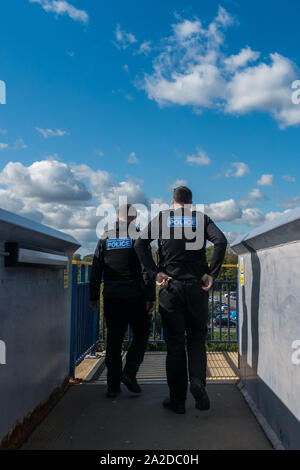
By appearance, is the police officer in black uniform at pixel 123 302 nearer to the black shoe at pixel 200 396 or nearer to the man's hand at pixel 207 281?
the man's hand at pixel 207 281

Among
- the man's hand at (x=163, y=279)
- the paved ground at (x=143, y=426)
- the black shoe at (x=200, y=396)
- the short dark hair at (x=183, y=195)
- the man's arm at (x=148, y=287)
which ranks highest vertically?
the short dark hair at (x=183, y=195)

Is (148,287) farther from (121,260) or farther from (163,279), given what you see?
(163,279)

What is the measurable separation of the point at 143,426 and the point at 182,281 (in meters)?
1.20

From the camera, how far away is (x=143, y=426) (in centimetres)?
318

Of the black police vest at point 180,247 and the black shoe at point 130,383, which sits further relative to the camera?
the black shoe at point 130,383

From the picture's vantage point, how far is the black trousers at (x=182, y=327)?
343cm

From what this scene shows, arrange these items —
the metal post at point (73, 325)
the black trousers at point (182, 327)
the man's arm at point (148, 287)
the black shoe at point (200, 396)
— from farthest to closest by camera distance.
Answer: the metal post at point (73, 325) → the man's arm at point (148, 287) → the black trousers at point (182, 327) → the black shoe at point (200, 396)

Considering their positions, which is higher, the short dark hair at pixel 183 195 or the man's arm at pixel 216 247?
the short dark hair at pixel 183 195

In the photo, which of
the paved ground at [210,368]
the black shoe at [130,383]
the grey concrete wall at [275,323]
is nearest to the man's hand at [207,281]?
the grey concrete wall at [275,323]

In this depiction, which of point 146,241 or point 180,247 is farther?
point 146,241

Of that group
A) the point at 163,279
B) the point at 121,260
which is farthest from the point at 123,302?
the point at 163,279
